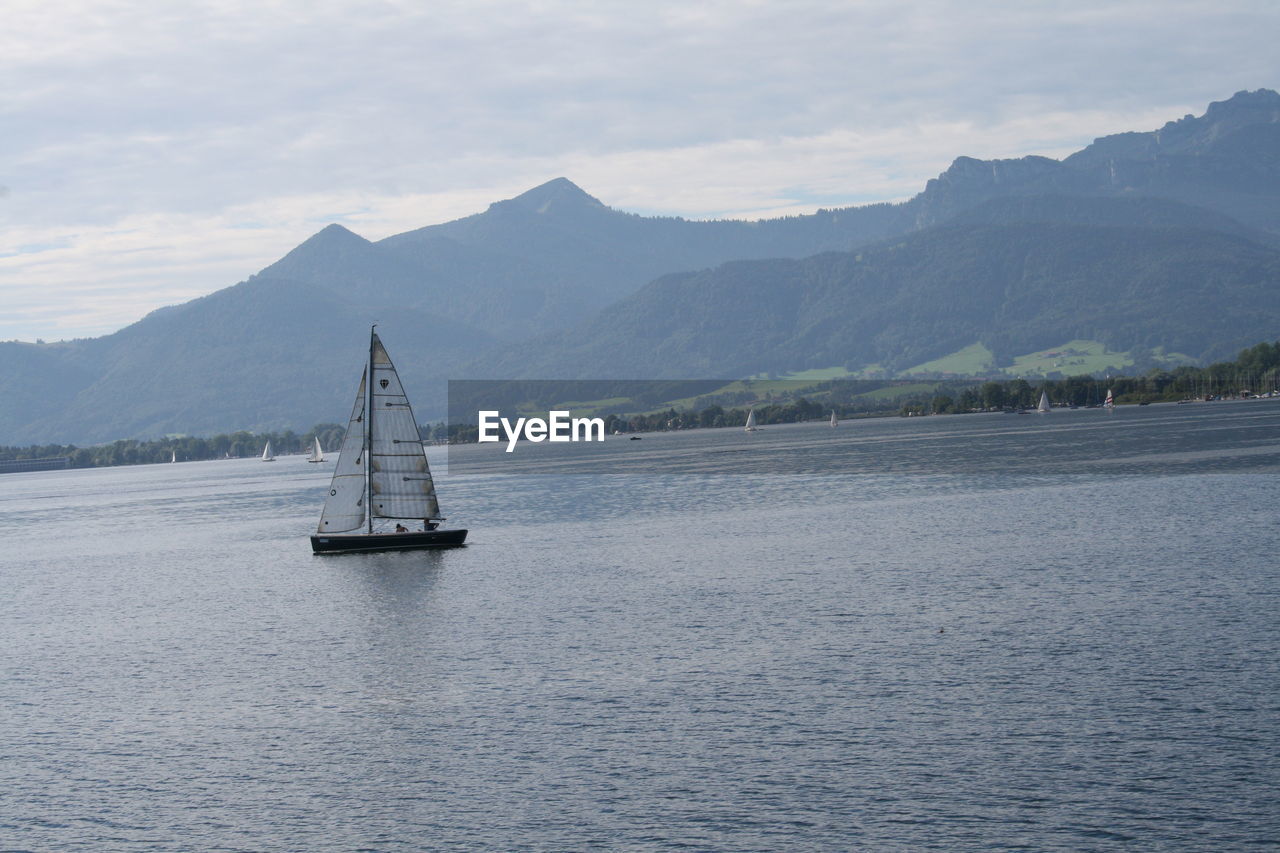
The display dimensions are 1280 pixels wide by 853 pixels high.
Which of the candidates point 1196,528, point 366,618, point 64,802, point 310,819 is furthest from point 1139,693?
point 1196,528

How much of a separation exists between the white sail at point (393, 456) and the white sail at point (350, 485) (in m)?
0.89

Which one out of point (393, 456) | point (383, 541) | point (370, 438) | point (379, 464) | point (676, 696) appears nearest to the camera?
point (676, 696)

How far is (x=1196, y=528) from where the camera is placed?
8819cm

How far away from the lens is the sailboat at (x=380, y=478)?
94.5 m

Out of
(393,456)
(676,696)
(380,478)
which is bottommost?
(676,696)

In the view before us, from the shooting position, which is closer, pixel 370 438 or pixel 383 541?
pixel 370 438

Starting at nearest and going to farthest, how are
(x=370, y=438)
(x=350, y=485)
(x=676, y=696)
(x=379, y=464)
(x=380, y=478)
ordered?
(x=676, y=696), (x=370, y=438), (x=379, y=464), (x=350, y=485), (x=380, y=478)

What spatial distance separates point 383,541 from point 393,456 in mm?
6820

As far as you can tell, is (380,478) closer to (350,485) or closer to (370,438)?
(350,485)

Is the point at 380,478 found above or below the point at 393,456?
below

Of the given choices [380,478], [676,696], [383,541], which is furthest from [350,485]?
[676,696]

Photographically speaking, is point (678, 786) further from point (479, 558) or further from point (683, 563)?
point (479, 558)

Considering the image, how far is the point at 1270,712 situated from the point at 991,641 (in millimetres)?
14087

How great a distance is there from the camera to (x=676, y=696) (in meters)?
45.8
